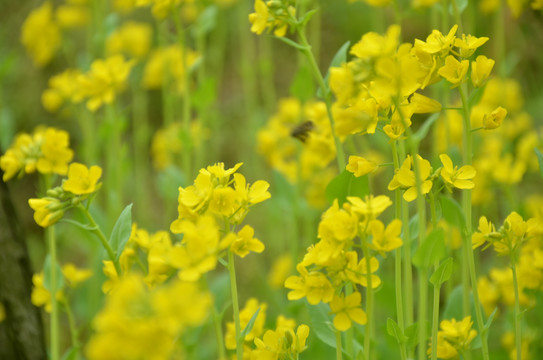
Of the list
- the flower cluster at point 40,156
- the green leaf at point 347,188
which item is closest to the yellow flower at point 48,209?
the flower cluster at point 40,156

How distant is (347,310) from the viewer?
3.99 ft

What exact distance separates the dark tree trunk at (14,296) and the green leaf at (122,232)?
697 millimetres

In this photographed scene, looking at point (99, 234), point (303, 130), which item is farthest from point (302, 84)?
point (99, 234)

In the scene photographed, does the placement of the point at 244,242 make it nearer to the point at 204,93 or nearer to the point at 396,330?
the point at 396,330

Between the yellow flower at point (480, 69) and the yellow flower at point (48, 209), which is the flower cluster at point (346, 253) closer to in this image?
the yellow flower at point (480, 69)

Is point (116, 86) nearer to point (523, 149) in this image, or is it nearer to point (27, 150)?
point (27, 150)

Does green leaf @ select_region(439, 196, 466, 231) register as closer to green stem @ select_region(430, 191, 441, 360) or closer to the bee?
green stem @ select_region(430, 191, 441, 360)

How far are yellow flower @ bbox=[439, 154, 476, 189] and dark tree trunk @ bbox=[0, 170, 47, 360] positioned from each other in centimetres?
148

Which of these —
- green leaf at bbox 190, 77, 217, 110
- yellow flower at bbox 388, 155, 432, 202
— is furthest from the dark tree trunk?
yellow flower at bbox 388, 155, 432, 202

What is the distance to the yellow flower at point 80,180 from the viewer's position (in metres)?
1.39

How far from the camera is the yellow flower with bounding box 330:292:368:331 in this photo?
1.19 meters

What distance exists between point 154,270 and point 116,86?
153 centimetres

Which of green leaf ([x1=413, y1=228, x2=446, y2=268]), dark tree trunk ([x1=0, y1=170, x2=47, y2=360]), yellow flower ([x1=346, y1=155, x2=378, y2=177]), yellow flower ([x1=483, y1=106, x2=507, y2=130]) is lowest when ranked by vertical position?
dark tree trunk ([x1=0, y1=170, x2=47, y2=360])

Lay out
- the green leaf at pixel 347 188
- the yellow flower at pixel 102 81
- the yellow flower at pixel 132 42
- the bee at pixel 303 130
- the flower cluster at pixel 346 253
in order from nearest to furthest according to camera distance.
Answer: the flower cluster at pixel 346 253
the green leaf at pixel 347 188
the bee at pixel 303 130
the yellow flower at pixel 102 81
the yellow flower at pixel 132 42
